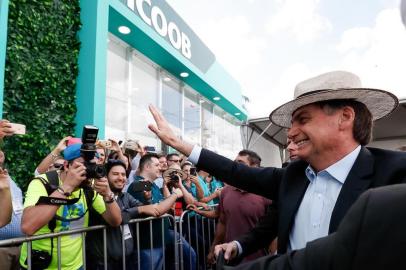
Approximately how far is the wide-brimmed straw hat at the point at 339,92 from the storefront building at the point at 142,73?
12.7 ft

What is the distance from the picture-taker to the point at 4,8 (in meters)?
4.36

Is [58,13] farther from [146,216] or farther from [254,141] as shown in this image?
[254,141]

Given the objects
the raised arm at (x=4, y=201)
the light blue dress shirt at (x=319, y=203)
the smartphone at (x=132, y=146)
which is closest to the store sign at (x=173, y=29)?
the smartphone at (x=132, y=146)

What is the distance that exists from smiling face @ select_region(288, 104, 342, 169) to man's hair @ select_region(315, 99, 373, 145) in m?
0.03

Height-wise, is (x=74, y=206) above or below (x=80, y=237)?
above

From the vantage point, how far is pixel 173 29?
9266 mm

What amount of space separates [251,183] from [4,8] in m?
4.09

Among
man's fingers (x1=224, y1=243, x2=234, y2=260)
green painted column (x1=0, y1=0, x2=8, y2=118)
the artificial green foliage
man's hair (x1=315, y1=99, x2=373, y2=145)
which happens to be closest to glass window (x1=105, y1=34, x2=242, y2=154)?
the artificial green foliage

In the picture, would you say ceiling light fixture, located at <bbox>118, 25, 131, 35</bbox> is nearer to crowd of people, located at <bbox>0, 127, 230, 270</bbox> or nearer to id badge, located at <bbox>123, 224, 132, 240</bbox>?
crowd of people, located at <bbox>0, 127, 230, 270</bbox>

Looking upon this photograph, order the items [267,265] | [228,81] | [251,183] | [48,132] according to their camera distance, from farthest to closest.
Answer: [228,81], [48,132], [251,183], [267,265]

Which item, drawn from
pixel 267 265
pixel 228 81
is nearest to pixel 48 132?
pixel 267 265

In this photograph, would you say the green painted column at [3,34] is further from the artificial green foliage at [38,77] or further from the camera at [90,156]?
the camera at [90,156]

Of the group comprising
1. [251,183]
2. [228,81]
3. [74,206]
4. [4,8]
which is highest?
[228,81]

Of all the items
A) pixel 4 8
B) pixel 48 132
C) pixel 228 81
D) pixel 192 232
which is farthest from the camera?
pixel 228 81
